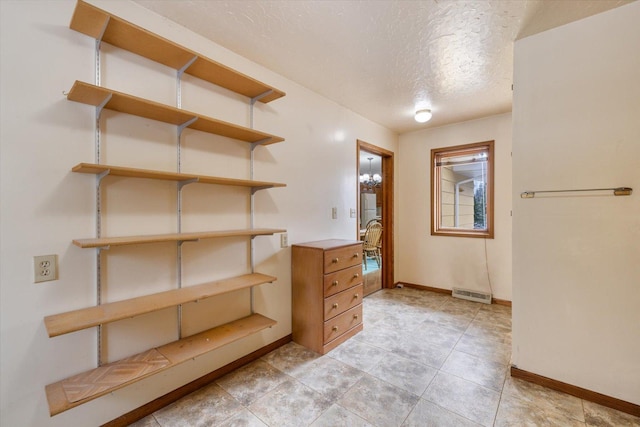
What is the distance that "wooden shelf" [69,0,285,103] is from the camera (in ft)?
4.29

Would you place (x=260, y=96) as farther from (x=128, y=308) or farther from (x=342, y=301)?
(x=342, y=301)

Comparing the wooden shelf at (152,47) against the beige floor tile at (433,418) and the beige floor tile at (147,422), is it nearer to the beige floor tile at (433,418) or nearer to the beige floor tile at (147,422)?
the beige floor tile at (147,422)

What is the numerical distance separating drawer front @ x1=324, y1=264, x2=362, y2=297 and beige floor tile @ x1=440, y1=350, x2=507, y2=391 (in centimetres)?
98

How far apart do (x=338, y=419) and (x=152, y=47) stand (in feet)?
7.85

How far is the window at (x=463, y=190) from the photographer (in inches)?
143

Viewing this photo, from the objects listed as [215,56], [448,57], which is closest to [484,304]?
[448,57]

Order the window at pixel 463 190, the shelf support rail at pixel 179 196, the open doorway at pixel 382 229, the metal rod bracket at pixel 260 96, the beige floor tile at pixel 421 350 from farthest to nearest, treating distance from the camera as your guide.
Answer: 1. the open doorway at pixel 382 229
2. the window at pixel 463 190
3. the beige floor tile at pixel 421 350
4. the metal rod bracket at pixel 260 96
5. the shelf support rail at pixel 179 196

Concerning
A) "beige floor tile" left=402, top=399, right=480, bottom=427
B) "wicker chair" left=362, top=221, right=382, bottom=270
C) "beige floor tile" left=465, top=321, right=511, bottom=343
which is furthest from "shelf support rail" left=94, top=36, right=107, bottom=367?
"wicker chair" left=362, top=221, right=382, bottom=270

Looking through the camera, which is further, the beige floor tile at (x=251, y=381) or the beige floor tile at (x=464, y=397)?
the beige floor tile at (x=251, y=381)

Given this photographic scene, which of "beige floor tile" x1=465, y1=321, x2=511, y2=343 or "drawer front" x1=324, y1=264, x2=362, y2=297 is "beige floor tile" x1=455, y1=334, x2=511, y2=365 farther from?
"drawer front" x1=324, y1=264, x2=362, y2=297

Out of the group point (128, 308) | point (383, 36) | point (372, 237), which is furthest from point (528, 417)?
point (372, 237)

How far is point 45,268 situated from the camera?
4.37ft

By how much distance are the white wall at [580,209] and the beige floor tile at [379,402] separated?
3.09 feet

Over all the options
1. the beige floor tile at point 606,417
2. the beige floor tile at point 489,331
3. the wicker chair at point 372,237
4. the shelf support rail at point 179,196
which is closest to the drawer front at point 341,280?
the shelf support rail at point 179,196
